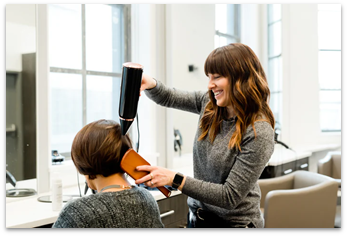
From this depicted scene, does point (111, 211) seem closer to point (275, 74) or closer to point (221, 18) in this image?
point (221, 18)

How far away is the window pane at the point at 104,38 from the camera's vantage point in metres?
2.62

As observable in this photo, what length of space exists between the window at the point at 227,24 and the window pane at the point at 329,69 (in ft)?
4.38

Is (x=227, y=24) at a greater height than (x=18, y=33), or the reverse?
(x=227, y=24)

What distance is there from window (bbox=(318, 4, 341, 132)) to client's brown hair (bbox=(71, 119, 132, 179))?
4.38m

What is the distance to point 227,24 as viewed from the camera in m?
4.38

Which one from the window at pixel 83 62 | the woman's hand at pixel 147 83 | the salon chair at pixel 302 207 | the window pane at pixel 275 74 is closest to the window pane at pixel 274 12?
the window pane at pixel 275 74

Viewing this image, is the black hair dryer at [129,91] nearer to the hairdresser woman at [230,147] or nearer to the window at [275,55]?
the hairdresser woman at [230,147]

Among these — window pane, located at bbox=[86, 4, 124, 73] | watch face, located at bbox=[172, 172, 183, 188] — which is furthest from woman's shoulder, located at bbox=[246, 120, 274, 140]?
window pane, located at bbox=[86, 4, 124, 73]

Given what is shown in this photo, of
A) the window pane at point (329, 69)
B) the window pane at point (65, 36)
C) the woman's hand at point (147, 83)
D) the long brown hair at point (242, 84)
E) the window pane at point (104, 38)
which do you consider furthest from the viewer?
the window pane at point (329, 69)

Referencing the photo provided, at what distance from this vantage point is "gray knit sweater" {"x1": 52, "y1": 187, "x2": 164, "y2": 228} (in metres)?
1.12

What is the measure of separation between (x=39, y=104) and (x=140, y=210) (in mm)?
1154

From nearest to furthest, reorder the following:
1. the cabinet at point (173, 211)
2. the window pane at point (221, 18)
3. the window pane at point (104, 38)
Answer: the cabinet at point (173, 211), the window pane at point (104, 38), the window pane at point (221, 18)

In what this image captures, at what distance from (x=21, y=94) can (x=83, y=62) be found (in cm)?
67

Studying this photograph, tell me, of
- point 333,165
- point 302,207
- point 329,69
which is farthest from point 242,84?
point 329,69
